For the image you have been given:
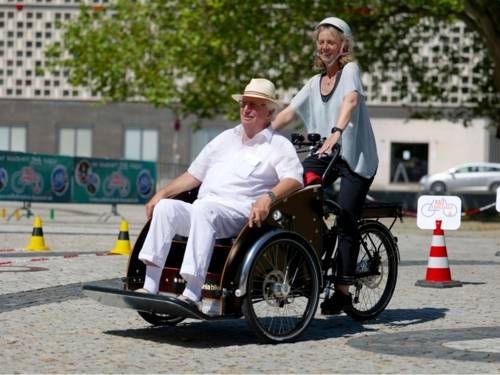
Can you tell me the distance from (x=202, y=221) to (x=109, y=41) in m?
31.5

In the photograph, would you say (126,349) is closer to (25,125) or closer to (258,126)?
(258,126)

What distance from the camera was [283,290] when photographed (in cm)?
783

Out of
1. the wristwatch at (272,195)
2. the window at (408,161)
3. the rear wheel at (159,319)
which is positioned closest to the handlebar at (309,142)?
the wristwatch at (272,195)

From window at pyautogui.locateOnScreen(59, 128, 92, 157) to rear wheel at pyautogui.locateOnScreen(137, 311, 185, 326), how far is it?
178ft

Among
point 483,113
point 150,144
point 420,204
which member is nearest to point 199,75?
point 483,113

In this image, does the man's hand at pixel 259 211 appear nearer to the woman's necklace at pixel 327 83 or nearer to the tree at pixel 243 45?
the woman's necklace at pixel 327 83

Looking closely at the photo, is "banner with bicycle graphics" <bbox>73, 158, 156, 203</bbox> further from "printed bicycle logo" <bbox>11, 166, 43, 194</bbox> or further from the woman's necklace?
the woman's necklace

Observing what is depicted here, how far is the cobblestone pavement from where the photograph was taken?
6.84 metres

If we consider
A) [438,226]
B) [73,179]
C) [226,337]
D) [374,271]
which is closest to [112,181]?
[73,179]

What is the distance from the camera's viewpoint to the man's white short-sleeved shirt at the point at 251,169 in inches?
311

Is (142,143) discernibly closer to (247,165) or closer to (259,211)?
(247,165)

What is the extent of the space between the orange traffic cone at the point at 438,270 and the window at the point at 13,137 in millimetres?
52558

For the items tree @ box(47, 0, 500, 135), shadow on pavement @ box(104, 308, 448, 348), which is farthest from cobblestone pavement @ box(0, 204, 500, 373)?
tree @ box(47, 0, 500, 135)

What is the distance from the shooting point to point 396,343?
25.4ft
